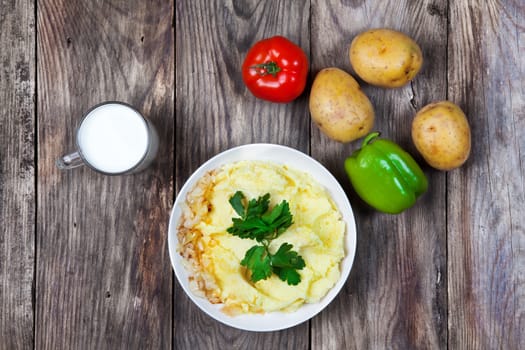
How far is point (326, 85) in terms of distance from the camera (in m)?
1.29

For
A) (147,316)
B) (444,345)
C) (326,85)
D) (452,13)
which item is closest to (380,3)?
(452,13)

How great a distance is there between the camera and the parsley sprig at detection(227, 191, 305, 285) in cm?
124

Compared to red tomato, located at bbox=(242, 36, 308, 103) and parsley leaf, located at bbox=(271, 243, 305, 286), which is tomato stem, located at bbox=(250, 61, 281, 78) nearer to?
red tomato, located at bbox=(242, 36, 308, 103)

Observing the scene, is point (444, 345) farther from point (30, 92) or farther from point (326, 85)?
point (30, 92)

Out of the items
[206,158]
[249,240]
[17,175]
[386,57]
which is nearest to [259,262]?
[249,240]

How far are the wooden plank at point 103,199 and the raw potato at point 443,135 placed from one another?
1.89 ft

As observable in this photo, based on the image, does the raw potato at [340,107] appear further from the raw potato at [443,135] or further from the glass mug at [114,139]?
the glass mug at [114,139]

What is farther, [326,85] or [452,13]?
[452,13]

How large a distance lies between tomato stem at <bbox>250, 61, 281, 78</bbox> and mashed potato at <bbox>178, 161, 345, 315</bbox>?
0.65ft

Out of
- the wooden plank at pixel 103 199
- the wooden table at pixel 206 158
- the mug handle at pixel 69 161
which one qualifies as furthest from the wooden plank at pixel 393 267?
the mug handle at pixel 69 161

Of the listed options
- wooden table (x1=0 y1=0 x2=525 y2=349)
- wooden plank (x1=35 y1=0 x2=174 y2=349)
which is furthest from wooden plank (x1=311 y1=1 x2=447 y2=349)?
wooden plank (x1=35 y1=0 x2=174 y2=349)

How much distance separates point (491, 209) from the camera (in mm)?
1389

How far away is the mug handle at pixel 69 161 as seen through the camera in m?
1.31

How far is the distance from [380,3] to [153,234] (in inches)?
30.0
